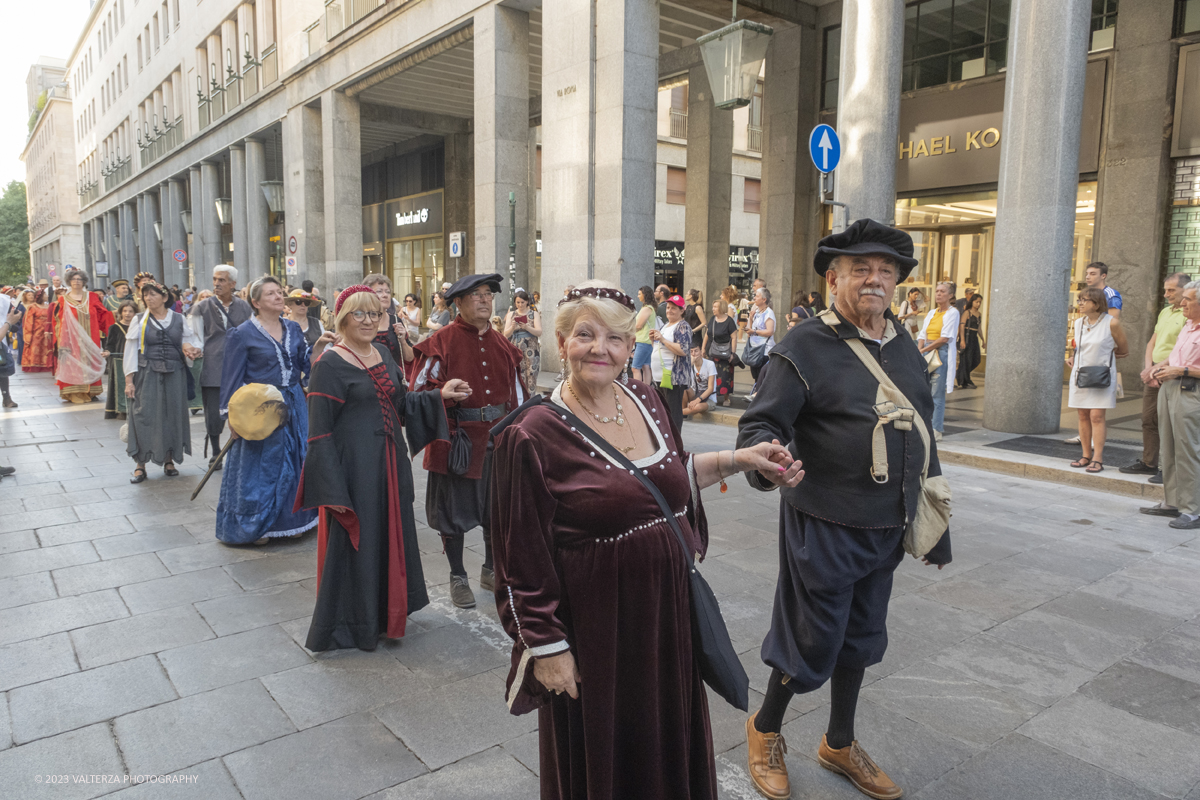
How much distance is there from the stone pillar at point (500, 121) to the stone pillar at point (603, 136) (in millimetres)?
1391

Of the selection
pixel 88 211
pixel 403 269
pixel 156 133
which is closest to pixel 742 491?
pixel 403 269

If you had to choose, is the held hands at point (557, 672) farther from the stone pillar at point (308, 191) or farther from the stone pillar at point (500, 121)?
the stone pillar at point (308, 191)

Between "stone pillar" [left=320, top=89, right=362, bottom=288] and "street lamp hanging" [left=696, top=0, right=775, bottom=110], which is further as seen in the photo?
"stone pillar" [left=320, top=89, right=362, bottom=288]

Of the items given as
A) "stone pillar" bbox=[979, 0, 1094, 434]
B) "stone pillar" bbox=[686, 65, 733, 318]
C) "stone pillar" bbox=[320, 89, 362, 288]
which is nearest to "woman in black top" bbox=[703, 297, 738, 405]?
"stone pillar" bbox=[979, 0, 1094, 434]

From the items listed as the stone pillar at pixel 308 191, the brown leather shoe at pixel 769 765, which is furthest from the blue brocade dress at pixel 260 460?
the stone pillar at pixel 308 191

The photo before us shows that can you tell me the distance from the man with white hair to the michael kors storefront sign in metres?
12.5

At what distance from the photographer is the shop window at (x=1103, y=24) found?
1270 cm

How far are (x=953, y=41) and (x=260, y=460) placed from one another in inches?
567

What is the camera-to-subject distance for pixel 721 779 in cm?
302

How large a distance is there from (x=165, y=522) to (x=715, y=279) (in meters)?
14.3

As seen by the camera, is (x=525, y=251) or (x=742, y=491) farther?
(x=525, y=251)

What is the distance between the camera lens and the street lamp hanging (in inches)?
409

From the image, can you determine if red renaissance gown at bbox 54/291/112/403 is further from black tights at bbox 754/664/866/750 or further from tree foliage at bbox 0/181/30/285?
tree foliage at bbox 0/181/30/285

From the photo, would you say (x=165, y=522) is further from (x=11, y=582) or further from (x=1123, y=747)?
(x=1123, y=747)
